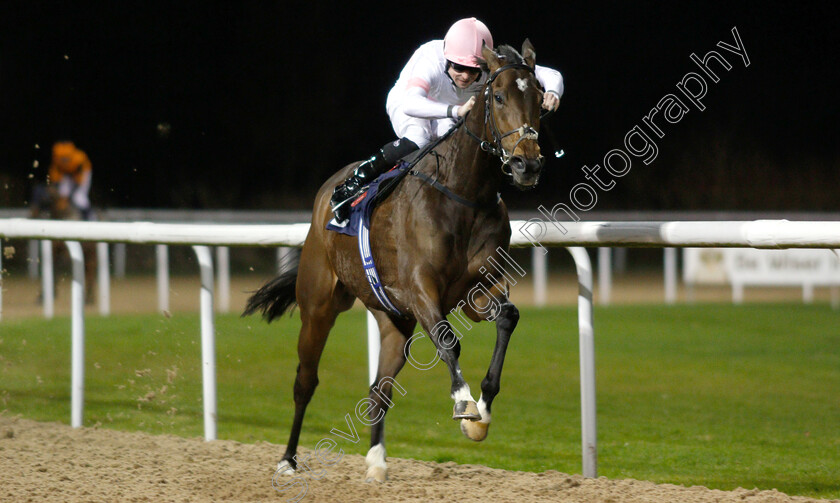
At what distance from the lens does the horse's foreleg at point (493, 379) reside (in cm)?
336

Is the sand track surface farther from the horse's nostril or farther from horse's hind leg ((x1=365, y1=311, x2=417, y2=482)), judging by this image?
the horse's nostril

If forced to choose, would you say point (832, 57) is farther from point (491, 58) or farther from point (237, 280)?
point (491, 58)

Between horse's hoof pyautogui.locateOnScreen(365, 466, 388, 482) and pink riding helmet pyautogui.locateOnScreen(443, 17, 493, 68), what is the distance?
1.59 meters

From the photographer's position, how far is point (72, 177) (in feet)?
37.3

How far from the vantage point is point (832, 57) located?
21.3 metres

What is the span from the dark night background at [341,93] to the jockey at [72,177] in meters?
7.87

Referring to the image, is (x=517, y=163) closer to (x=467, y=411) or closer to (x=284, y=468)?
(x=467, y=411)

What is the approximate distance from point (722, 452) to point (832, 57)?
18793mm

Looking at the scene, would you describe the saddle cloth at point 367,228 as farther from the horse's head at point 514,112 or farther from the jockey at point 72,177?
the jockey at point 72,177

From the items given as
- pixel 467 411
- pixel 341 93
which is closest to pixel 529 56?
pixel 467 411

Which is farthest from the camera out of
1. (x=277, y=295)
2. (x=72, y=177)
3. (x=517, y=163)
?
(x=72, y=177)

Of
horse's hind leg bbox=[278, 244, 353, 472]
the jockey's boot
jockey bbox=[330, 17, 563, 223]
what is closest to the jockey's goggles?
jockey bbox=[330, 17, 563, 223]

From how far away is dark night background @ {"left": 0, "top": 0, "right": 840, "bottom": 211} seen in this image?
20391 millimetres

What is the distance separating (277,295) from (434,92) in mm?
1406
